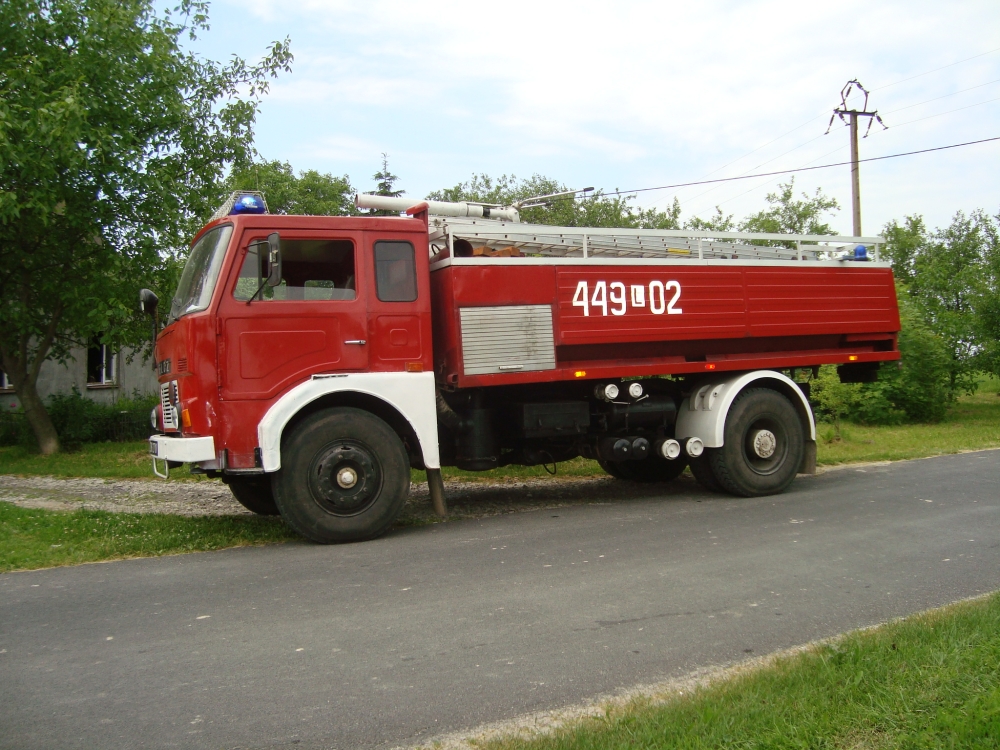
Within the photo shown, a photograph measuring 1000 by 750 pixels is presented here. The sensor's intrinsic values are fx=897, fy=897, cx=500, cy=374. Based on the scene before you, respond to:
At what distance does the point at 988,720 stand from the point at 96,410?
63.5ft

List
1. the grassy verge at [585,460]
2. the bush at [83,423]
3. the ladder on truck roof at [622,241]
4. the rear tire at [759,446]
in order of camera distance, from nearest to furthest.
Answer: the ladder on truck roof at [622,241]
the rear tire at [759,446]
the grassy verge at [585,460]
the bush at [83,423]

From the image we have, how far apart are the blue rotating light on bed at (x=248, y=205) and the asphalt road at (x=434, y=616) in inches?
116

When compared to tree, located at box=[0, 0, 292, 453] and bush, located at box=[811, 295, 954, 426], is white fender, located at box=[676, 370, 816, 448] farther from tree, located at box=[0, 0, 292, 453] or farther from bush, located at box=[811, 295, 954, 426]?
bush, located at box=[811, 295, 954, 426]

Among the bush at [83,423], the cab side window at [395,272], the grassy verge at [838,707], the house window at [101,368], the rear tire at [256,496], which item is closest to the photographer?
the grassy verge at [838,707]

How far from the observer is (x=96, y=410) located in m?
19.6

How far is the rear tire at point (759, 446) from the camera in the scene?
965 cm

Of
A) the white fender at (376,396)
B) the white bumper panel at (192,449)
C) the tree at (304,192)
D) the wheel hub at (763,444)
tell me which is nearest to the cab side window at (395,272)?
the white fender at (376,396)

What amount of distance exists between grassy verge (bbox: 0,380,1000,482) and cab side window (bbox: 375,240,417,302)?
4.17m

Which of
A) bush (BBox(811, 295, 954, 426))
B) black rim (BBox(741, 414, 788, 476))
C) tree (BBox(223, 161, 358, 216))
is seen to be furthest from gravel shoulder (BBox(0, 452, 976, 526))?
tree (BBox(223, 161, 358, 216))

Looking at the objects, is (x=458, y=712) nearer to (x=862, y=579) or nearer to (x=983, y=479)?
(x=862, y=579)

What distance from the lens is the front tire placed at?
7543 millimetres

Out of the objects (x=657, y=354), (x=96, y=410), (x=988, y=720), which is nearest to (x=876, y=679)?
(x=988, y=720)

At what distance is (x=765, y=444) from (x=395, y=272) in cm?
457

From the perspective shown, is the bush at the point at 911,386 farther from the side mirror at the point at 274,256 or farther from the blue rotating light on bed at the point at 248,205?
the side mirror at the point at 274,256
